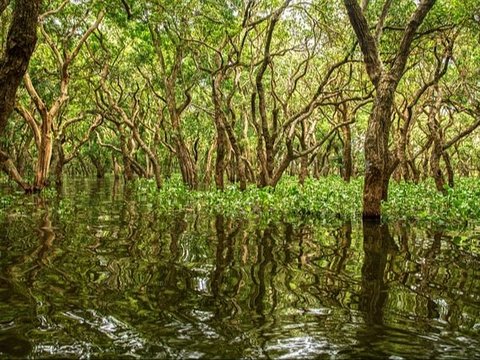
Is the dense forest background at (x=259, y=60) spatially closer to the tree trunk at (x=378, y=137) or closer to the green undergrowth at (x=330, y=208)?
the tree trunk at (x=378, y=137)

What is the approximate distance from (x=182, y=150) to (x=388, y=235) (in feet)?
44.9

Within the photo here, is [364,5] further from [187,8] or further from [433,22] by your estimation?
[187,8]

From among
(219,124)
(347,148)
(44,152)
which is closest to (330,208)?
(219,124)

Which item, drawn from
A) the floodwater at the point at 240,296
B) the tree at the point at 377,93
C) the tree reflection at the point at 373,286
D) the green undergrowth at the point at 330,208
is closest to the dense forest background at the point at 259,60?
the tree at the point at 377,93

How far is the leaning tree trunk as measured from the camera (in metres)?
5.02

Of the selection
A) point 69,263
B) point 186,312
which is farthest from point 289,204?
point 186,312

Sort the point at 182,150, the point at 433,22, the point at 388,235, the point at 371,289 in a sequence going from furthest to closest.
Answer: the point at 182,150
the point at 433,22
the point at 388,235
the point at 371,289

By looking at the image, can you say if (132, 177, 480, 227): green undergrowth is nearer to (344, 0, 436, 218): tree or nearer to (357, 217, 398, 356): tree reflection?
(344, 0, 436, 218): tree

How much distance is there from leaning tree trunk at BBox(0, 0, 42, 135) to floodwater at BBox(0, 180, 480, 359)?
204 cm

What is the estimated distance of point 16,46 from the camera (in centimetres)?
504

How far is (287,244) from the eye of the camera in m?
6.34

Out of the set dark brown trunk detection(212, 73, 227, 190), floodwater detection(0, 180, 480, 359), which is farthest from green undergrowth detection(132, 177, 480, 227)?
Result: dark brown trunk detection(212, 73, 227, 190)

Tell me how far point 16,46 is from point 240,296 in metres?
3.89

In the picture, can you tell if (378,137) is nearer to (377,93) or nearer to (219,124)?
(377,93)
